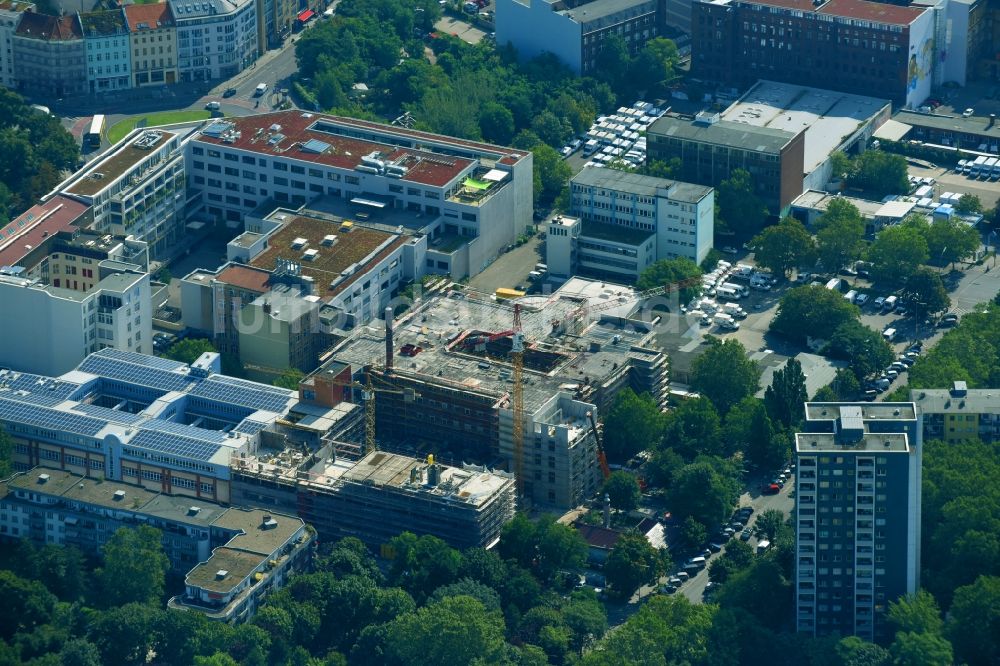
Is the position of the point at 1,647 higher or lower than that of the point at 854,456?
lower

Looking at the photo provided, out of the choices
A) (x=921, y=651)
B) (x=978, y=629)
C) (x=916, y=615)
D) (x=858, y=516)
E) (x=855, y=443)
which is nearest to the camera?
(x=921, y=651)

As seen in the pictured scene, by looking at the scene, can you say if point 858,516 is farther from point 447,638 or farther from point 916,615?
point 447,638

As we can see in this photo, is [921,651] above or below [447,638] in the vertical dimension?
above

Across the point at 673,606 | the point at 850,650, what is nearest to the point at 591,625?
the point at 673,606

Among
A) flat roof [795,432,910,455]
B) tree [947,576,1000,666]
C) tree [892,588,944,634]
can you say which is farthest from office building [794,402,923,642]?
tree [947,576,1000,666]

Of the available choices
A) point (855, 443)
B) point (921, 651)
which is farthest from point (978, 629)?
point (855, 443)

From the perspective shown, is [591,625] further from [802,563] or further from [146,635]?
[146,635]

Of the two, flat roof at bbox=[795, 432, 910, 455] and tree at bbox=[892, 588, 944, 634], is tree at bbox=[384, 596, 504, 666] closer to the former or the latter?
flat roof at bbox=[795, 432, 910, 455]
